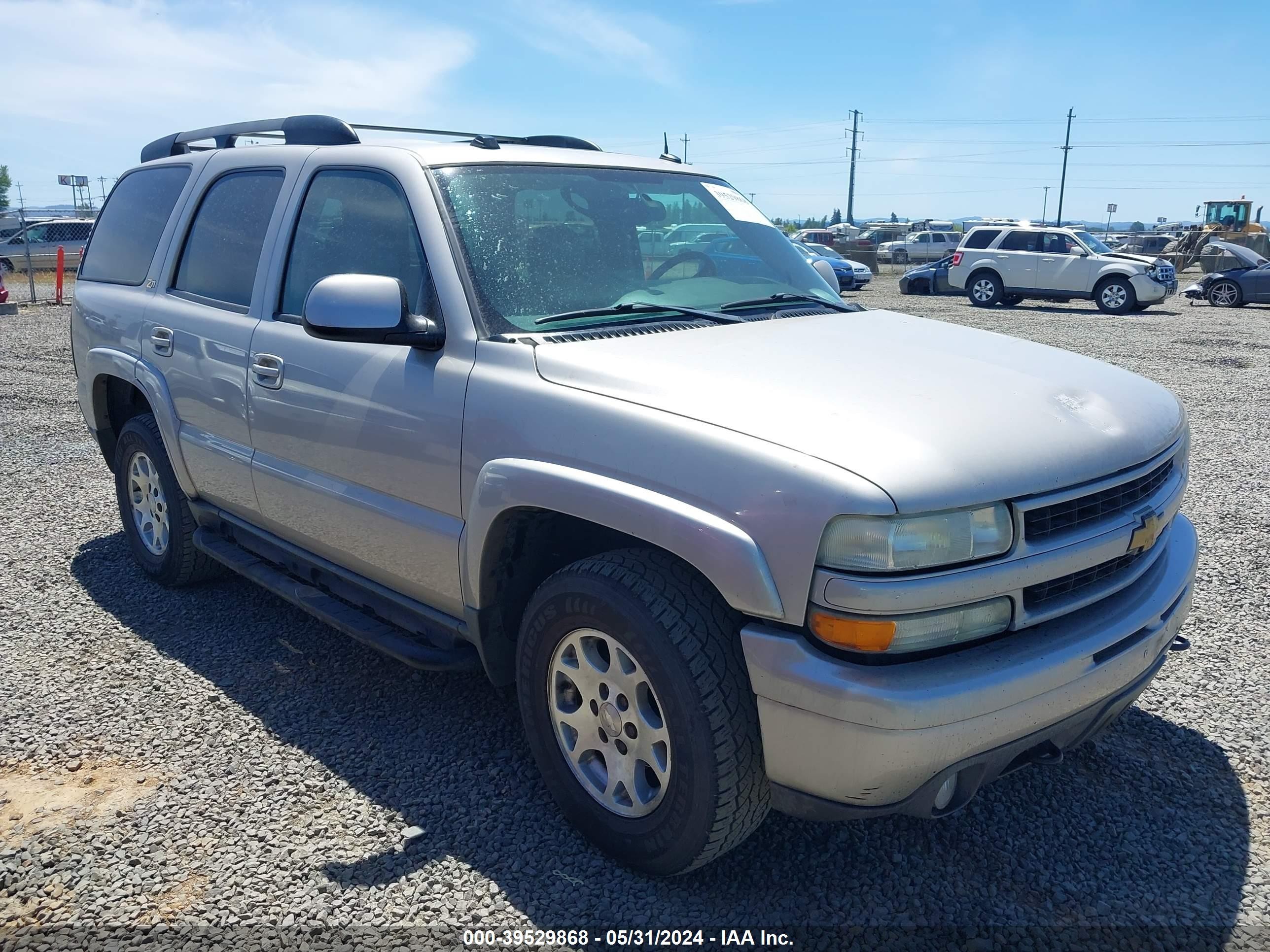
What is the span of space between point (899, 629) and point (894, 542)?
20 centimetres

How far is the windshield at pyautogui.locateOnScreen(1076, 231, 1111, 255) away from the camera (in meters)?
21.8

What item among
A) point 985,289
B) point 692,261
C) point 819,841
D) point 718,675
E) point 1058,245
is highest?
point 692,261

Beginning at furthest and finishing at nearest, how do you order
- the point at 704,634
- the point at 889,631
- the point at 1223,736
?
the point at 1223,736
the point at 704,634
the point at 889,631

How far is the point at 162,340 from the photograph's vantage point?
4.40m

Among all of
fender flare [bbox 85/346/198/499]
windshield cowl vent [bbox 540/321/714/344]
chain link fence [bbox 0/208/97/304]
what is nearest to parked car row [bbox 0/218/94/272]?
chain link fence [bbox 0/208/97/304]

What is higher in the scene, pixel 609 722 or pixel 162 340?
pixel 162 340

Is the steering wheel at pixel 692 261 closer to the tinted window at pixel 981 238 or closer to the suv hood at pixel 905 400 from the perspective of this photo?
the suv hood at pixel 905 400

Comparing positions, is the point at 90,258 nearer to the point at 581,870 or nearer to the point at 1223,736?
the point at 581,870

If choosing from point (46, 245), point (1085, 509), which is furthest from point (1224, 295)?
point (46, 245)

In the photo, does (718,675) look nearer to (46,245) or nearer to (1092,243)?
(1092,243)

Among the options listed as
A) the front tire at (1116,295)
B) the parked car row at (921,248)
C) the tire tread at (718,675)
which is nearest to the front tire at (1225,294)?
the front tire at (1116,295)

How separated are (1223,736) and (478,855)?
8.44 ft

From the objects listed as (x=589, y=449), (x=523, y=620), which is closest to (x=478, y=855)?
(x=523, y=620)

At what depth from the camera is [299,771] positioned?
329 cm
